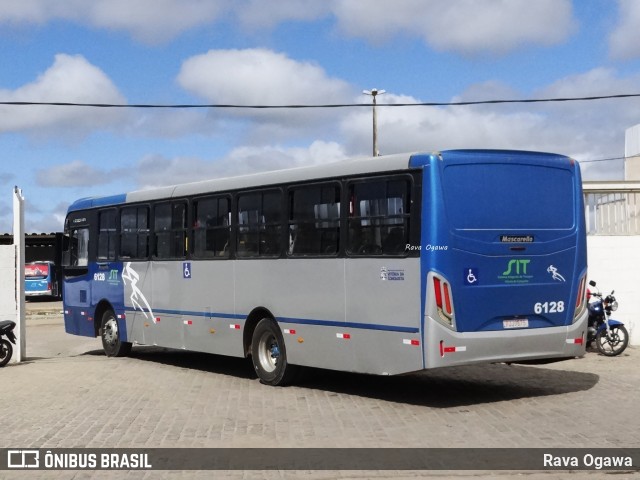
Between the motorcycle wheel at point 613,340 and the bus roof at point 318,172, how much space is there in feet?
20.8

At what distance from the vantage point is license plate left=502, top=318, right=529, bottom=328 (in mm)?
12500

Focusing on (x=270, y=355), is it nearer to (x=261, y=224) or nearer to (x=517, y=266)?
(x=261, y=224)

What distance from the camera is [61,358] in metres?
20.6

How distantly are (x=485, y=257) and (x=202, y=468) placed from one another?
496 cm

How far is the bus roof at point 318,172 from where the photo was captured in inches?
485

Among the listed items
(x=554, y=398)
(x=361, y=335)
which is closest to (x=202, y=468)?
(x=361, y=335)

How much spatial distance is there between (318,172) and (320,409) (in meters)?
3.42

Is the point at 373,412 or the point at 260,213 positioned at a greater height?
the point at 260,213

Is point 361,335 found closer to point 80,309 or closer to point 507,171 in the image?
point 507,171

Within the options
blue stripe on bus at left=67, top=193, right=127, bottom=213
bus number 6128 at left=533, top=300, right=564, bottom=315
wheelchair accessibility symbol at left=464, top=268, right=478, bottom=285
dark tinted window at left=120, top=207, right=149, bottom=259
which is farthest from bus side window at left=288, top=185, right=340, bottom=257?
blue stripe on bus at left=67, top=193, right=127, bottom=213

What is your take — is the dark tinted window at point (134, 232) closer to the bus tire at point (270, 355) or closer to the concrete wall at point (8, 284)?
the concrete wall at point (8, 284)

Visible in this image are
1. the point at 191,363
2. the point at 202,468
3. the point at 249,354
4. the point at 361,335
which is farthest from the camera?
the point at 191,363

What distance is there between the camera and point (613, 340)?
18719mm

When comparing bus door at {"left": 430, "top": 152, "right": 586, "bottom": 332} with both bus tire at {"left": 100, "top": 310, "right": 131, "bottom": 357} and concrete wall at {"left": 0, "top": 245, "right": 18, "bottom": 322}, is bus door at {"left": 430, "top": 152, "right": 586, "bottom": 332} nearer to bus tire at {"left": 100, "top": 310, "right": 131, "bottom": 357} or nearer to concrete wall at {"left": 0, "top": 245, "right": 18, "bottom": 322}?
bus tire at {"left": 100, "top": 310, "right": 131, "bottom": 357}
